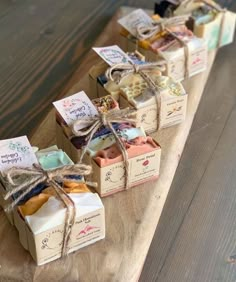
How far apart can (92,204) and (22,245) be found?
117 mm

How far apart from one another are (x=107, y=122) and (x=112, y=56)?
0.19 meters

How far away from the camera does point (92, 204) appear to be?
0.79 metres

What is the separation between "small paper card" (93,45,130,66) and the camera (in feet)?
3.43

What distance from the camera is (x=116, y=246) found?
83 centimetres

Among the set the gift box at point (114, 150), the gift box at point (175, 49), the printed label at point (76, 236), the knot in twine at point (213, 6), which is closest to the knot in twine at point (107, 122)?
the gift box at point (114, 150)

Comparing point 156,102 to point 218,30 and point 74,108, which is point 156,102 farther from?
point 218,30

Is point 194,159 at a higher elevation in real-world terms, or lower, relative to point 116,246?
lower

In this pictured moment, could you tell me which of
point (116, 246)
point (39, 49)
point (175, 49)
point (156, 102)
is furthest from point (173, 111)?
point (39, 49)

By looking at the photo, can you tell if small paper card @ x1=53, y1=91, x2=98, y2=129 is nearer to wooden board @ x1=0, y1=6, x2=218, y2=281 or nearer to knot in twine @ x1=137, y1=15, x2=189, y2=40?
wooden board @ x1=0, y1=6, x2=218, y2=281

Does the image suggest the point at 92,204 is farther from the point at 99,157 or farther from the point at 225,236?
the point at 225,236

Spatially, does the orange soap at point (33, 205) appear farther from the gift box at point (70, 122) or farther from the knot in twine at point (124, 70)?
the knot in twine at point (124, 70)

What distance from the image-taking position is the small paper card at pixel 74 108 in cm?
93

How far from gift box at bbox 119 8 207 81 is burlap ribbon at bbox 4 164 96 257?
0.35 metres

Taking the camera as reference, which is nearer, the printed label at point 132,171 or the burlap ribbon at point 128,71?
the printed label at point 132,171
